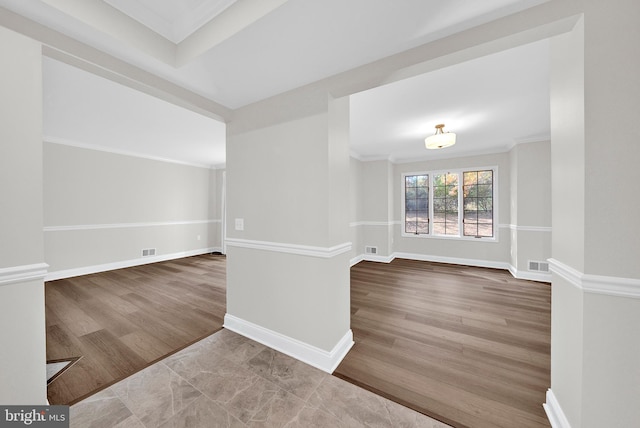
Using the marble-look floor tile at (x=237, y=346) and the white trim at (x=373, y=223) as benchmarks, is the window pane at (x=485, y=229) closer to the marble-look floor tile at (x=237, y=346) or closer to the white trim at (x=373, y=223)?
the white trim at (x=373, y=223)

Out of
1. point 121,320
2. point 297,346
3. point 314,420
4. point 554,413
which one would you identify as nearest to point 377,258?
point 297,346

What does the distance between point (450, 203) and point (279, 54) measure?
5.20m

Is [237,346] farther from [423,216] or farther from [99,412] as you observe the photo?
[423,216]

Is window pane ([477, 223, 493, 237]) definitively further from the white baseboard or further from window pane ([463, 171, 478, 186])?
window pane ([463, 171, 478, 186])

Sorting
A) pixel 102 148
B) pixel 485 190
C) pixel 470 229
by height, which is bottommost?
pixel 470 229

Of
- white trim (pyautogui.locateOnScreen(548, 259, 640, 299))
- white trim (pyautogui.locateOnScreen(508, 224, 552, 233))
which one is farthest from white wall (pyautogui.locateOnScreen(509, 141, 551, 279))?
white trim (pyautogui.locateOnScreen(548, 259, 640, 299))

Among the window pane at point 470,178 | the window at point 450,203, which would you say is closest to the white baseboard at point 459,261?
the window at point 450,203

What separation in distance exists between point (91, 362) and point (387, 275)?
13.7 feet

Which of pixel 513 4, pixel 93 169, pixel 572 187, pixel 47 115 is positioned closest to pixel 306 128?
pixel 513 4

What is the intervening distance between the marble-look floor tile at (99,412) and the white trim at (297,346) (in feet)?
3.34

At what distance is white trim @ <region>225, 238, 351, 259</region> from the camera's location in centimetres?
192

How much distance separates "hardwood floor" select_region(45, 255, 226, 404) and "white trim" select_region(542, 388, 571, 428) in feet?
9.30

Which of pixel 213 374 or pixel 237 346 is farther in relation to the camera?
pixel 237 346

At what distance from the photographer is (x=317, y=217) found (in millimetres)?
1939
